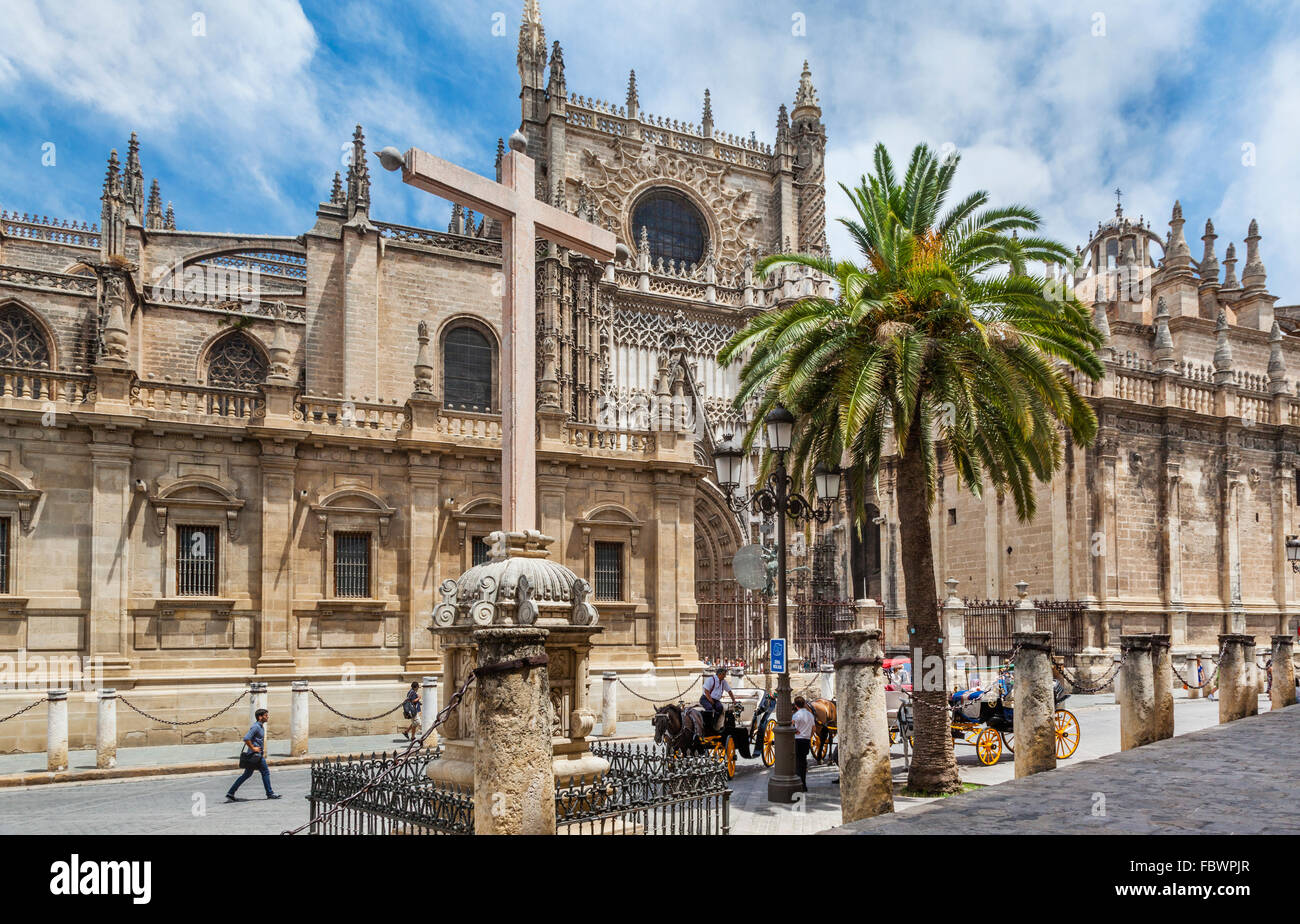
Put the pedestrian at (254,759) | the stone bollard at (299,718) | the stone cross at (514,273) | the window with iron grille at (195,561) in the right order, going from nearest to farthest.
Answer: the stone cross at (514,273) < the pedestrian at (254,759) < the stone bollard at (299,718) < the window with iron grille at (195,561)

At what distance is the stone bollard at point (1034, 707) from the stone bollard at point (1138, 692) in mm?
1656

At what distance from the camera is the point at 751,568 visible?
1534cm

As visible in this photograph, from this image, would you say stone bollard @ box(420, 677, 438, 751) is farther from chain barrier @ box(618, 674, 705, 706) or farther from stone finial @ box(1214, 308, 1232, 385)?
stone finial @ box(1214, 308, 1232, 385)

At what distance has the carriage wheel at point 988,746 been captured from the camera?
51.7ft

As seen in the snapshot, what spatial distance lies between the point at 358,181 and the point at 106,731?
63.1ft

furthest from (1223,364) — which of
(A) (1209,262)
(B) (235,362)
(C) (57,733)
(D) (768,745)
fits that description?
(C) (57,733)

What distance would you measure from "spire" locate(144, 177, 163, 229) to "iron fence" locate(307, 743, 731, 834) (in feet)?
115

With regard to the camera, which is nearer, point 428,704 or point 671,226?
point 428,704

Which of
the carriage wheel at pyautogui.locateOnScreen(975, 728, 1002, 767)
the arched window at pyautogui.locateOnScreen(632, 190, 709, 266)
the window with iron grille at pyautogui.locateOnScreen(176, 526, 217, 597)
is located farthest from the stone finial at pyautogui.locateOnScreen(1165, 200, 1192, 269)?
the window with iron grille at pyautogui.locateOnScreen(176, 526, 217, 597)

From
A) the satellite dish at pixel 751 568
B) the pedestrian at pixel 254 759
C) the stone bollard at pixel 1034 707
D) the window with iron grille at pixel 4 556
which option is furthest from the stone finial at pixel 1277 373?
the window with iron grille at pixel 4 556

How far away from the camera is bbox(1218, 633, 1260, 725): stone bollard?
50.2 feet

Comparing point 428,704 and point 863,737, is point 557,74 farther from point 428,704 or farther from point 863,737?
point 863,737

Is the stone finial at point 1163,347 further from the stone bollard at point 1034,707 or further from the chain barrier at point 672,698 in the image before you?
the stone bollard at point 1034,707
